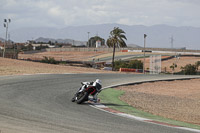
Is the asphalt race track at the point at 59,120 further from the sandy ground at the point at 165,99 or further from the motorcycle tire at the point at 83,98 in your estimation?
the sandy ground at the point at 165,99

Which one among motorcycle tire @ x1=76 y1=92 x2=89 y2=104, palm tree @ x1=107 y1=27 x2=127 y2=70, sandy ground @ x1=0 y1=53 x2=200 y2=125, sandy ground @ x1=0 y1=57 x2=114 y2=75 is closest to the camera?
motorcycle tire @ x1=76 y1=92 x2=89 y2=104

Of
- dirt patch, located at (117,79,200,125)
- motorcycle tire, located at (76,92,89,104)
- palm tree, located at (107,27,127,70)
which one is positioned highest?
palm tree, located at (107,27,127,70)

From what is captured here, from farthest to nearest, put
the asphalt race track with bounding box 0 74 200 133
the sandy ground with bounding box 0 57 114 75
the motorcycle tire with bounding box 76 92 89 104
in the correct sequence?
the sandy ground with bounding box 0 57 114 75 → the motorcycle tire with bounding box 76 92 89 104 → the asphalt race track with bounding box 0 74 200 133

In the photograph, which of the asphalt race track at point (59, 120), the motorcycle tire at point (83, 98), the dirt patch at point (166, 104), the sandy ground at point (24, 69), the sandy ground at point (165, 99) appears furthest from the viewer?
the sandy ground at point (24, 69)

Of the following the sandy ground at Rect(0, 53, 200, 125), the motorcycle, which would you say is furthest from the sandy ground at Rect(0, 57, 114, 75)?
the motorcycle

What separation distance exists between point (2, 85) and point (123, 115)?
9982 mm

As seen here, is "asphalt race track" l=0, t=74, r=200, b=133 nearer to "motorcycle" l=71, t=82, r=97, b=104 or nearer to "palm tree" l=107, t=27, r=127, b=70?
"motorcycle" l=71, t=82, r=97, b=104

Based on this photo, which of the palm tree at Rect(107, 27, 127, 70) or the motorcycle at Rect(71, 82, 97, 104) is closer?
the motorcycle at Rect(71, 82, 97, 104)

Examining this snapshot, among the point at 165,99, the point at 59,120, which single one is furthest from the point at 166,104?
the point at 59,120

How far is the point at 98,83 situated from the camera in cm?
1653

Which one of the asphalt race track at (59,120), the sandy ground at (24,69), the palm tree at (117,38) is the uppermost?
the palm tree at (117,38)

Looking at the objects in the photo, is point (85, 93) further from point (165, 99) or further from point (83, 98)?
point (165, 99)

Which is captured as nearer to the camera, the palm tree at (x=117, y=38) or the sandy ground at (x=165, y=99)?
the sandy ground at (x=165, y=99)

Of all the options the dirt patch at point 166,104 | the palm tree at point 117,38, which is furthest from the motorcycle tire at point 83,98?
the palm tree at point 117,38
